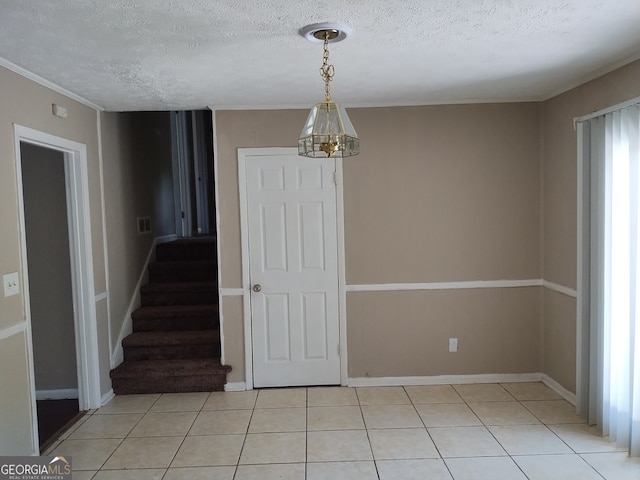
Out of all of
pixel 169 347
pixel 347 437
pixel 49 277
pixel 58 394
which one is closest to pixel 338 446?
pixel 347 437

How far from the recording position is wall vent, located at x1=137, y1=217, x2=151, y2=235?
480 cm

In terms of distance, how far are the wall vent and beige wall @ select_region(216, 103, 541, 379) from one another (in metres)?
1.27

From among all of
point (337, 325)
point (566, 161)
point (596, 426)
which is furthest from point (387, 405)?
point (566, 161)

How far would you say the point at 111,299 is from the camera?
4012 mm

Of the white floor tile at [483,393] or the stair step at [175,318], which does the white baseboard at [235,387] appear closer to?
the stair step at [175,318]

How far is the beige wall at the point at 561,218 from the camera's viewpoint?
3477 millimetres

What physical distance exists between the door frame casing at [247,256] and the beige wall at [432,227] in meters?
0.05

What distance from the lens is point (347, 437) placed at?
3168mm

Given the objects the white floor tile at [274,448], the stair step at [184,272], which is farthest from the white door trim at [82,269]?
the white floor tile at [274,448]

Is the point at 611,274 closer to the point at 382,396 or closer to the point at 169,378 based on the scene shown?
the point at 382,396

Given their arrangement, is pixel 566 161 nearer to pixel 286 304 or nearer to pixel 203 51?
pixel 286 304

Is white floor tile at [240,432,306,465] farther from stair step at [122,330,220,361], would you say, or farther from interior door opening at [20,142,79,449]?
interior door opening at [20,142,79,449]

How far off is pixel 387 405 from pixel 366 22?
2726mm

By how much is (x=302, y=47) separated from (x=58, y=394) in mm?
3476
